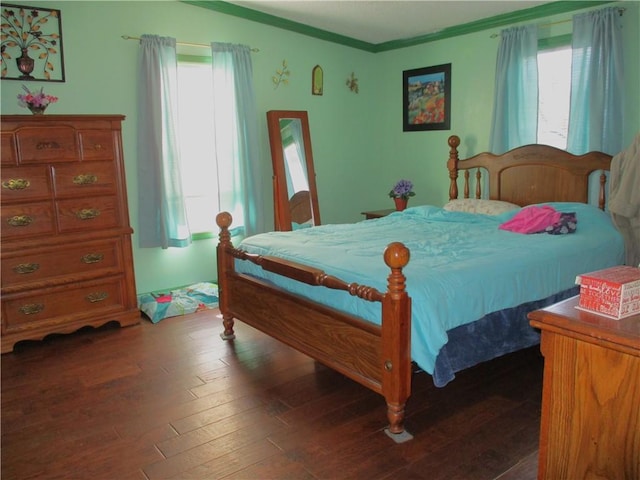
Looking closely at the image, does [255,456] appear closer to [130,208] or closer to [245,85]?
[130,208]

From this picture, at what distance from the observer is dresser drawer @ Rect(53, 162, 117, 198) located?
135 inches

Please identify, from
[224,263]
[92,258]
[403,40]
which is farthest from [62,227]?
[403,40]

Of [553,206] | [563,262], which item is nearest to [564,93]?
[553,206]

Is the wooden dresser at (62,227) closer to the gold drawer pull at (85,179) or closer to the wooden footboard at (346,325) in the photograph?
the gold drawer pull at (85,179)

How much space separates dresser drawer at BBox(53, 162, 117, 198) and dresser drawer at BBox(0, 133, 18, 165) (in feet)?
0.82

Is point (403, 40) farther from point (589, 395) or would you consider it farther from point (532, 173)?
point (589, 395)

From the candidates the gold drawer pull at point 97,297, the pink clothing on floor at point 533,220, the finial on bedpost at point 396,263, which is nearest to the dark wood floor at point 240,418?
the gold drawer pull at point 97,297

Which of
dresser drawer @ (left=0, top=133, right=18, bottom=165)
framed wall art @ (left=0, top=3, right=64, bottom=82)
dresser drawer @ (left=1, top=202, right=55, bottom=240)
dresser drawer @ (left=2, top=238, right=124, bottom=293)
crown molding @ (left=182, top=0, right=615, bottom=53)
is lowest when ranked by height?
dresser drawer @ (left=2, top=238, right=124, bottom=293)

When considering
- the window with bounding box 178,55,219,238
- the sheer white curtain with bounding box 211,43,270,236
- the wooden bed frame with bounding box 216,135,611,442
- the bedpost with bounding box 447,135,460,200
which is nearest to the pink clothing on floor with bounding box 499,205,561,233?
the wooden bed frame with bounding box 216,135,611,442

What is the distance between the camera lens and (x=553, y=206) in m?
3.70

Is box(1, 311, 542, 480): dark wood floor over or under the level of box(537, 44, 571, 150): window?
under

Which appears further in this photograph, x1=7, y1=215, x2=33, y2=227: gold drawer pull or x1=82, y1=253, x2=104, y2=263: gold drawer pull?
x1=82, y1=253, x2=104, y2=263: gold drawer pull

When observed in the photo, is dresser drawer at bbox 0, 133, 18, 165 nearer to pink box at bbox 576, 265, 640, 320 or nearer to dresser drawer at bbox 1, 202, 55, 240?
dresser drawer at bbox 1, 202, 55, 240

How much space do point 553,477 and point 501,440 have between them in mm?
1138
